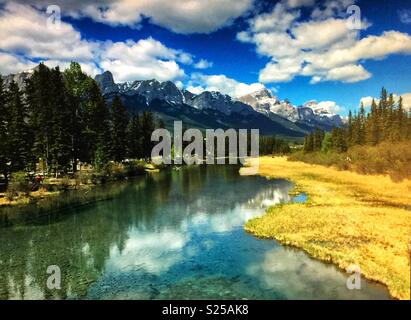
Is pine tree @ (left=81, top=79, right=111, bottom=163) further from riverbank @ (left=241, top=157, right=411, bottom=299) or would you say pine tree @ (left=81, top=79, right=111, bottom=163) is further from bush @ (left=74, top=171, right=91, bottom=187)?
riverbank @ (left=241, top=157, right=411, bottom=299)

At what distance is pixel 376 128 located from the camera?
118 m

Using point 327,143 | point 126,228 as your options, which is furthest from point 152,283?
point 327,143

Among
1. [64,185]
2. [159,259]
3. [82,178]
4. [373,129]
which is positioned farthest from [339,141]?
[159,259]

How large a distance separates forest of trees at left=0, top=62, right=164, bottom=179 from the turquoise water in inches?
838

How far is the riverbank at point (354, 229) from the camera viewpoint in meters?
25.2

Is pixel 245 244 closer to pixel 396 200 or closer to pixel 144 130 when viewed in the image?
pixel 396 200

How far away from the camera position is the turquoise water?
2323 cm

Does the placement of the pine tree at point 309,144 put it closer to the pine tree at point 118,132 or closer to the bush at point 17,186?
the pine tree at point 118,132

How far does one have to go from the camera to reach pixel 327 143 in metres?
148

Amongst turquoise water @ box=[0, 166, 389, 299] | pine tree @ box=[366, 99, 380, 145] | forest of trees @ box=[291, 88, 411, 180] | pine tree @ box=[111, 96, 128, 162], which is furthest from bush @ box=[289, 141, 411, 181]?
pine tree @ box=[111, 96, 128, 162]

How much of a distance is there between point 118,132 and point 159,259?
236 feet

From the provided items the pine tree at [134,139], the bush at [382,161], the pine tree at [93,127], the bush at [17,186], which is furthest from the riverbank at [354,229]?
the pine tree at [134,139]

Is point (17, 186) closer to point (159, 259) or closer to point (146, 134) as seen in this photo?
point (159, 259)
